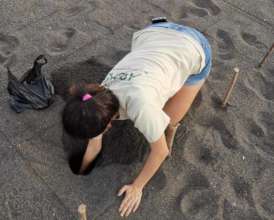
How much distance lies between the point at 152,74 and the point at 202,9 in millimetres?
1516

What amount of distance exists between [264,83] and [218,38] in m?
0.48

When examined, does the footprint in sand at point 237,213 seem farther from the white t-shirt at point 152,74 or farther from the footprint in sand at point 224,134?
the white t-shirt at point 152,74

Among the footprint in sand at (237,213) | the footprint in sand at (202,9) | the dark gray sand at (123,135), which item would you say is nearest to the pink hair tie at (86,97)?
the dark gray sand at (123,135)

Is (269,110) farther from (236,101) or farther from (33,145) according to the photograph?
(33,145)

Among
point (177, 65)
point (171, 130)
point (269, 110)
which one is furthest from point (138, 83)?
point (269, 110)

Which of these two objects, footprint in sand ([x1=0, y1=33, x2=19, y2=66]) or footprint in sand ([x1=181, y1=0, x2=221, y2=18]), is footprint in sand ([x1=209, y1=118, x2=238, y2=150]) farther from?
footprint in sand ([x1=0, y1=33, x2=19, y2=66])

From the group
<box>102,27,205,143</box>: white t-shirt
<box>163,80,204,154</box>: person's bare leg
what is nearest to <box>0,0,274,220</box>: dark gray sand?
<box>163,80,204,154</box>: person's bare leg

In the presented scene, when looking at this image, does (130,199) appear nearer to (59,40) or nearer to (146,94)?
(146,94)

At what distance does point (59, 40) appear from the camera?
2303 mm

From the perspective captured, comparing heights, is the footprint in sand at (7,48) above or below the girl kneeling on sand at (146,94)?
below

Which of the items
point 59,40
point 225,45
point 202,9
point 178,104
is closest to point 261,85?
point 225,45

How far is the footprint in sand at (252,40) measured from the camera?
8.25 ft

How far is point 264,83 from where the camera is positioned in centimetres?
227

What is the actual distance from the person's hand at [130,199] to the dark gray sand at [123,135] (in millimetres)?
41
